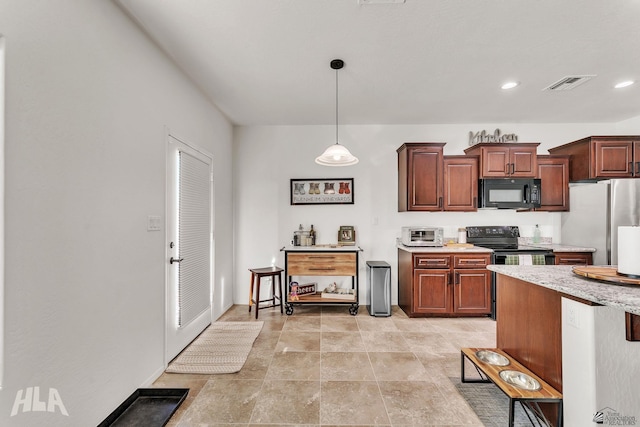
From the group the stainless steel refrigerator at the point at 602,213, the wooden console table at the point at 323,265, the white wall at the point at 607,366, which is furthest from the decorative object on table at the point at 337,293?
the stainless steel refrigerator at the point at 602,213

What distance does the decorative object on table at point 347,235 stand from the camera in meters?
4.09

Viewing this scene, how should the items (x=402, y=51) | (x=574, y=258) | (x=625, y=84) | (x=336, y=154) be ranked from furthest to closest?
(x=574, y=258) < (x=625, y=84) < (x=336, y=154) < (x=402, y=51)

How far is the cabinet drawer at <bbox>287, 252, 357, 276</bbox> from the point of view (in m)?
3.64

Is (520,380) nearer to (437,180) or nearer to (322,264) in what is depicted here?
(322,264)

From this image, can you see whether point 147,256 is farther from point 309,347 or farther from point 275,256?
point 275,256

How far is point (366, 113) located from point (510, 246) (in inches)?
110

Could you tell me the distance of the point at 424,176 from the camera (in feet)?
12.4

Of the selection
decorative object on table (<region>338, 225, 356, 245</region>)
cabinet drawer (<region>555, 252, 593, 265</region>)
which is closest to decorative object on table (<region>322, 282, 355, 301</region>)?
decorative object on table (<region>338, 225, 356, 245</region>)

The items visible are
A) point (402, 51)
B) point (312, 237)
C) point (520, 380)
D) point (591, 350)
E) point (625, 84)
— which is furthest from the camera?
point (312, 237)

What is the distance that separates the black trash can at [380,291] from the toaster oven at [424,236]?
20.6 inches

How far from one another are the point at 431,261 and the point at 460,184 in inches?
45.9

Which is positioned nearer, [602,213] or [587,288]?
[587,288]

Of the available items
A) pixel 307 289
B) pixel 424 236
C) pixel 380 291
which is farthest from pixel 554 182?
pixel 307 289

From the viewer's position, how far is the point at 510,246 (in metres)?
3.96
